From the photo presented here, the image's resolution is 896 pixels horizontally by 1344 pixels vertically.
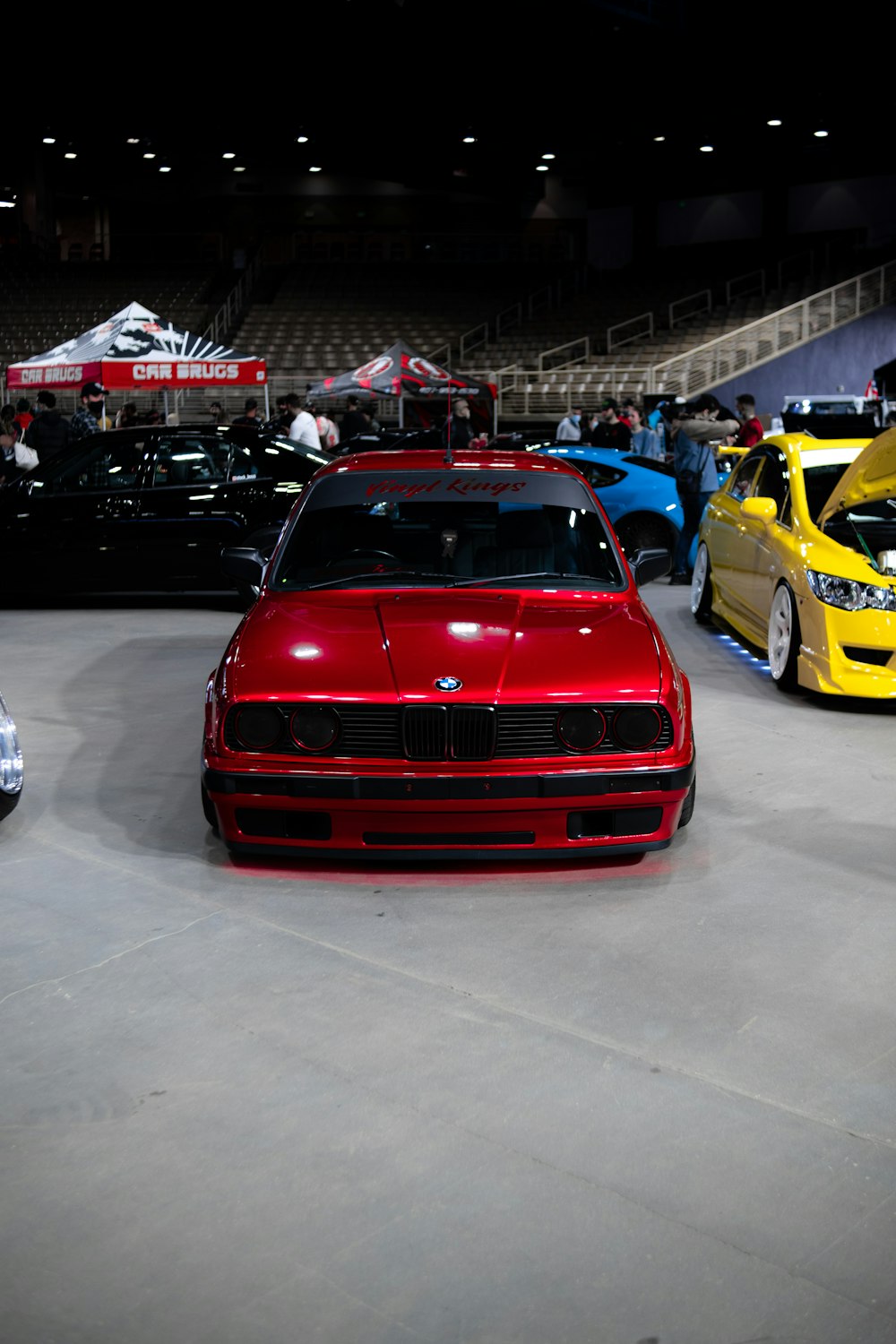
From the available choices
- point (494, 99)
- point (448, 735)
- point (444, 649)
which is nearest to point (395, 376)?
point (494, 99)

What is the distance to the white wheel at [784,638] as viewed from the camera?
7.46 metres

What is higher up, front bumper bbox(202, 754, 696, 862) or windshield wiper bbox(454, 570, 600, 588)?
windshield wiper bbox(454, 570, 600, 588)

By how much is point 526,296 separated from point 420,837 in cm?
3518

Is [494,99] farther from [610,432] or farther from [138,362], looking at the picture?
[138,362]

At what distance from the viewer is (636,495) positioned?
13.6 m

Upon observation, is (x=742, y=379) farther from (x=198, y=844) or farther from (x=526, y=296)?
(x=198, y=844)

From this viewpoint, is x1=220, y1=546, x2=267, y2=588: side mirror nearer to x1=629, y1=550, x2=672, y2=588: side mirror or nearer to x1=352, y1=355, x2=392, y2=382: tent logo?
x1=629, y1=550, x2=672, y2=588: side mirror

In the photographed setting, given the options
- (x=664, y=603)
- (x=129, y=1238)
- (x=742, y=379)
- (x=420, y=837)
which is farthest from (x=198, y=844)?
(x=742, y=379)

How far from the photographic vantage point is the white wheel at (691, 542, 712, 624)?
9.91 m

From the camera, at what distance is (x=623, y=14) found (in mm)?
28281

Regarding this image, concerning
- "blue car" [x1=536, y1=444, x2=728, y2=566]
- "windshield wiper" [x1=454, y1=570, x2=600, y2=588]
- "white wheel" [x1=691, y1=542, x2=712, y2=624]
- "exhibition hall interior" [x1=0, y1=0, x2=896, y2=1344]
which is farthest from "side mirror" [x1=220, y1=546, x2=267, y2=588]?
"blue car" [x1=536, y1=444, x2=728, y2=566]

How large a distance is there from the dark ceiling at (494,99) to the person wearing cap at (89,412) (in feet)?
53.4

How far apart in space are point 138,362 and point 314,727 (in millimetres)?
12813

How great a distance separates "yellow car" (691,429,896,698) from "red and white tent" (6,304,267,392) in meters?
8.82
